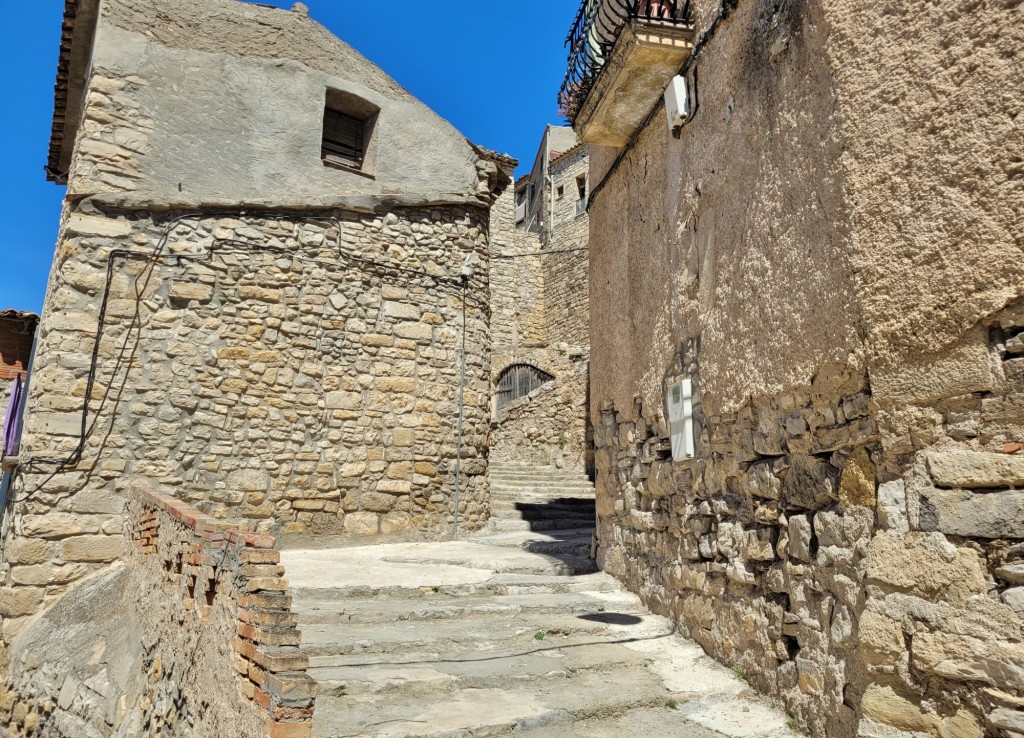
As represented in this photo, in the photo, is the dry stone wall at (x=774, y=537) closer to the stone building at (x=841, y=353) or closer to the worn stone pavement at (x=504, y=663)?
the stone building at (x=841, y=353)

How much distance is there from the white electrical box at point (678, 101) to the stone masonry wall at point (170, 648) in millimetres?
3360

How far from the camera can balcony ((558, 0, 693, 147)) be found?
458 cm

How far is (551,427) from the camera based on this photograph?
1516 centimetres

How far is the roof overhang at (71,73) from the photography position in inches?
316

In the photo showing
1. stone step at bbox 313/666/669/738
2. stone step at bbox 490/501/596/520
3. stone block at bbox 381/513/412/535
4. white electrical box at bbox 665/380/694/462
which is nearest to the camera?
stone step at bbox 313/666/669/738

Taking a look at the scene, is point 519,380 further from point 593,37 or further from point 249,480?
point 593,37

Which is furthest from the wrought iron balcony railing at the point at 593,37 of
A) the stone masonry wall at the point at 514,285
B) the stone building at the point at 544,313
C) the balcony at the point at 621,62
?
the stone masonry wall at the point at 514,285

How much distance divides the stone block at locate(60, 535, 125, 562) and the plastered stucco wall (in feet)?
10.1

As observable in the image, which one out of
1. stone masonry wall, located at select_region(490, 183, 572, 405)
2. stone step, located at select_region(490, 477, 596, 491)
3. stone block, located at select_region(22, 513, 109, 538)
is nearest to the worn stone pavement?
stone block, located at select_region(22, 513, 109, 538)

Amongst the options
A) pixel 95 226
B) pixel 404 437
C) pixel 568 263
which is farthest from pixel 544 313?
pixel 95 226

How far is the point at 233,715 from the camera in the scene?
3.29 metres

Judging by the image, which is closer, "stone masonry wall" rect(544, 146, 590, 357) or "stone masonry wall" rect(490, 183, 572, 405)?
"stone masonry wall" rect(544, 146, 590, 357)

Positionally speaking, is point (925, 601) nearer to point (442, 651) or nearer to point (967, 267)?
point (967, 267)

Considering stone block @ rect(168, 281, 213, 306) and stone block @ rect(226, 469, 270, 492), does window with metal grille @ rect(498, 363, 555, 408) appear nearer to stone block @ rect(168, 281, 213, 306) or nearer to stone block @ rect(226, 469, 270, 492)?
stone block @ rect(226, 469, 270, 492)
